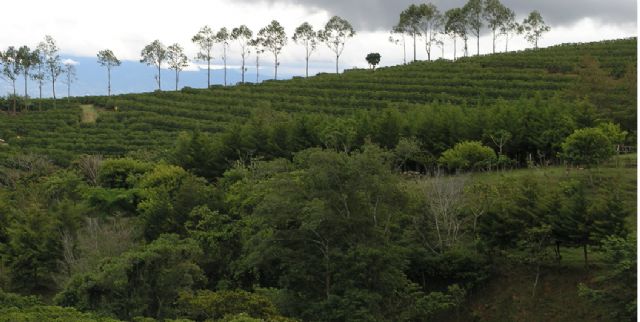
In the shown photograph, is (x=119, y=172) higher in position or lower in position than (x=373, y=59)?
lower

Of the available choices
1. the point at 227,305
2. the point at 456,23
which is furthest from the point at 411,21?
the point at 227,305

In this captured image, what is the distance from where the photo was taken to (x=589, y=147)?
30406 millimetres

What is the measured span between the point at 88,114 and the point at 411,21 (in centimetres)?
4597

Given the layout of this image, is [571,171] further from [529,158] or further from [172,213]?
[172,213]

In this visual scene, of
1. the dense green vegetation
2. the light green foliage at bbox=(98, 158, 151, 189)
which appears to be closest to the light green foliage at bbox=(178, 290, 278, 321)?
the dense green vegetation

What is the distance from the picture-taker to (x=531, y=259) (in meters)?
23.5

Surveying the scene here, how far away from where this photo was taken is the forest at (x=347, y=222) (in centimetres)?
2128

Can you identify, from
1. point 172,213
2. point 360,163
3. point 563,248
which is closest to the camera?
point 360,163

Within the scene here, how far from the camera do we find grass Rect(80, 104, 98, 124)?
68.3 m

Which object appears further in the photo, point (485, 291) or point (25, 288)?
point (25, 288)

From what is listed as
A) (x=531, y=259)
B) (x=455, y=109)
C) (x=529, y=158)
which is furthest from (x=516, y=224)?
(x=455, y=109)

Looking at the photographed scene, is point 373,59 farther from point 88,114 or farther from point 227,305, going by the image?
point 227,305

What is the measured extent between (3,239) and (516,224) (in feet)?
90.2

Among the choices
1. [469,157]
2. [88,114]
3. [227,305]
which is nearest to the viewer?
[227,305]
